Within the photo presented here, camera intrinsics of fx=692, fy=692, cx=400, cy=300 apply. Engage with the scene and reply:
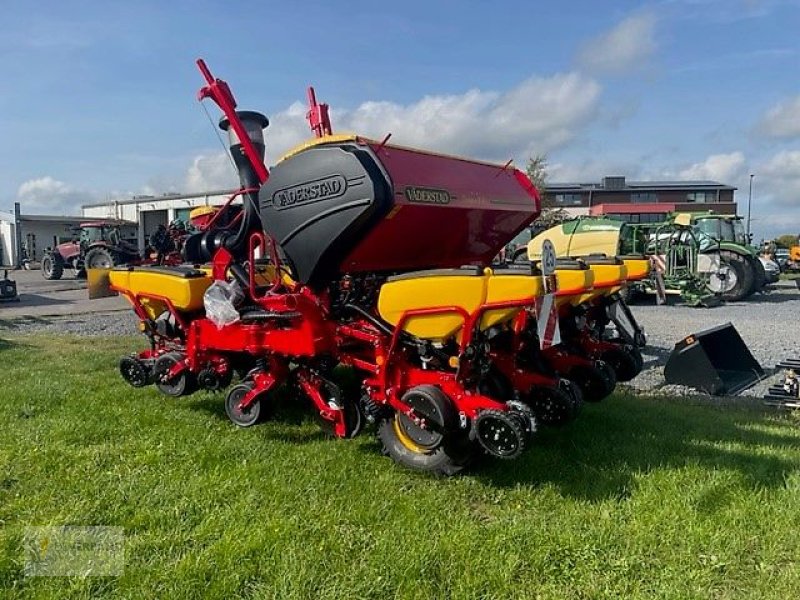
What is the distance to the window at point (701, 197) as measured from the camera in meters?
57.2

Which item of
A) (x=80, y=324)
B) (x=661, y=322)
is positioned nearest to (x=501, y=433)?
(x=661, y=322)

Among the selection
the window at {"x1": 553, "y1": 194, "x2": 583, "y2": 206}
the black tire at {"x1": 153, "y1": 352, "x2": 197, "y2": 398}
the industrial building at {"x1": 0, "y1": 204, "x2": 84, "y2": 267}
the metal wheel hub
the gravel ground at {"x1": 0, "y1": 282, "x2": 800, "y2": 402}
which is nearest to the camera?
the black tire at {"x1": 153, "y1": 352, "x2": 197, "y2": 398}

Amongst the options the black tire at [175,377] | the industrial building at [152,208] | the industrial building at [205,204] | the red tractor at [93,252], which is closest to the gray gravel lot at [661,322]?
the black tire at [175,377]

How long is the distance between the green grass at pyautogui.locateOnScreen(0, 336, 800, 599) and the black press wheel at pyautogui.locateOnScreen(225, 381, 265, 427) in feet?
0.37

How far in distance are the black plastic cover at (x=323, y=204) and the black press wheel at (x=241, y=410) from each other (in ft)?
3.00

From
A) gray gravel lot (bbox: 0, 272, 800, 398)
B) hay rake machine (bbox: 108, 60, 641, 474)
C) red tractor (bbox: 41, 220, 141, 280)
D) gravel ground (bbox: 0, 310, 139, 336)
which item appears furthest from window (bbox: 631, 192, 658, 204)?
hay rake machine (bbox: 108, 60, 641, 474)

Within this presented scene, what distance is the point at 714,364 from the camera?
22.4ft

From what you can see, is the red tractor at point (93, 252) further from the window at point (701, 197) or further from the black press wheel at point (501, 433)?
the window at point (701, 197)

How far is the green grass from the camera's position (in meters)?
2.82

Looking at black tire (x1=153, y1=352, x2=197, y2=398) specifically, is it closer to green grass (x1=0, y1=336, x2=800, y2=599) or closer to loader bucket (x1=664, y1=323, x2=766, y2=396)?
green grass (x1=0, y1=336, x2=800, y2=599)

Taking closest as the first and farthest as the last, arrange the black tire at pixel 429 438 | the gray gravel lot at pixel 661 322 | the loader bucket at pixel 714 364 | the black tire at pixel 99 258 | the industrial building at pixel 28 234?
1. the black tire at pixel 429 438
2. the loader bucket at pixel 714 364
3. the gray gravel lot at pixel 661 322
4. the black tire at pixel 99 258
5. the industrial building at pixel 28 234

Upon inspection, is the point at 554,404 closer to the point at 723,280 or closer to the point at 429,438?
the point at 429,438

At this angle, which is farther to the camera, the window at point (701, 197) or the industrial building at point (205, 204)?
the window at point (701, 197)

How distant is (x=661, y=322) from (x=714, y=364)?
5.26m
